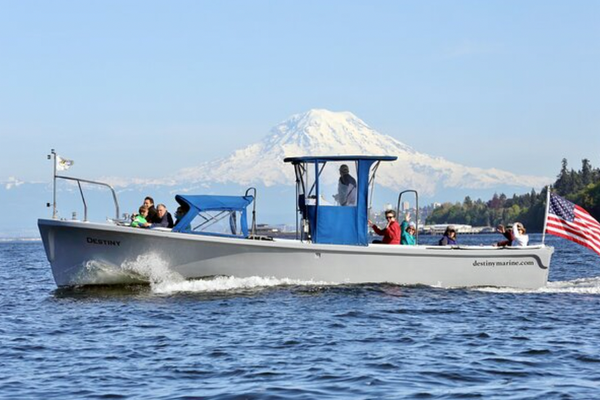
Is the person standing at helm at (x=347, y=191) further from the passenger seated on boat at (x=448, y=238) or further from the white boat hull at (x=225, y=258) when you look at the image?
the passenger seated on boat at (x=448, y=238)

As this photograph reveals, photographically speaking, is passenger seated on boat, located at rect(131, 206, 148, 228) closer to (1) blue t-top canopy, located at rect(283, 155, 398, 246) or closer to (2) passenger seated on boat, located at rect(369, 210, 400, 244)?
(1) blue t-top canopy, located at rect(283, 155, 398, 246)

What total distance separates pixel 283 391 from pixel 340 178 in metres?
12.9

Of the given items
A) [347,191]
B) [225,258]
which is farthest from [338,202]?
[225,258]

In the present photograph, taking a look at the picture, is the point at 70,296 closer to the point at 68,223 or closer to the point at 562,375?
the point at 68,223

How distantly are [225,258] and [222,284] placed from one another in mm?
652

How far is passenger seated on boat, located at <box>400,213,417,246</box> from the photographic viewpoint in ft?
89.5

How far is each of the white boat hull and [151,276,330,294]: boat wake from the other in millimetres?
133

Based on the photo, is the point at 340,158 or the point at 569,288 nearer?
the point at 340,158

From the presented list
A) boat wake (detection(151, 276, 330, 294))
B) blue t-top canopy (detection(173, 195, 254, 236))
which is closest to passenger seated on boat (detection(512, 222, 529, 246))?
boat wake (detection(151, 276, 330, 294))

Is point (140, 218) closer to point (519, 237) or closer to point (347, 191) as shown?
point (347, 191)

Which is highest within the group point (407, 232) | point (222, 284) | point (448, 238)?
point (407, 232)

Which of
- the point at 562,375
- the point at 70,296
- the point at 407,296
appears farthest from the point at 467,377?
the point at 70,296

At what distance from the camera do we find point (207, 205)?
82.2 feet

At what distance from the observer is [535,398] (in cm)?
1323
